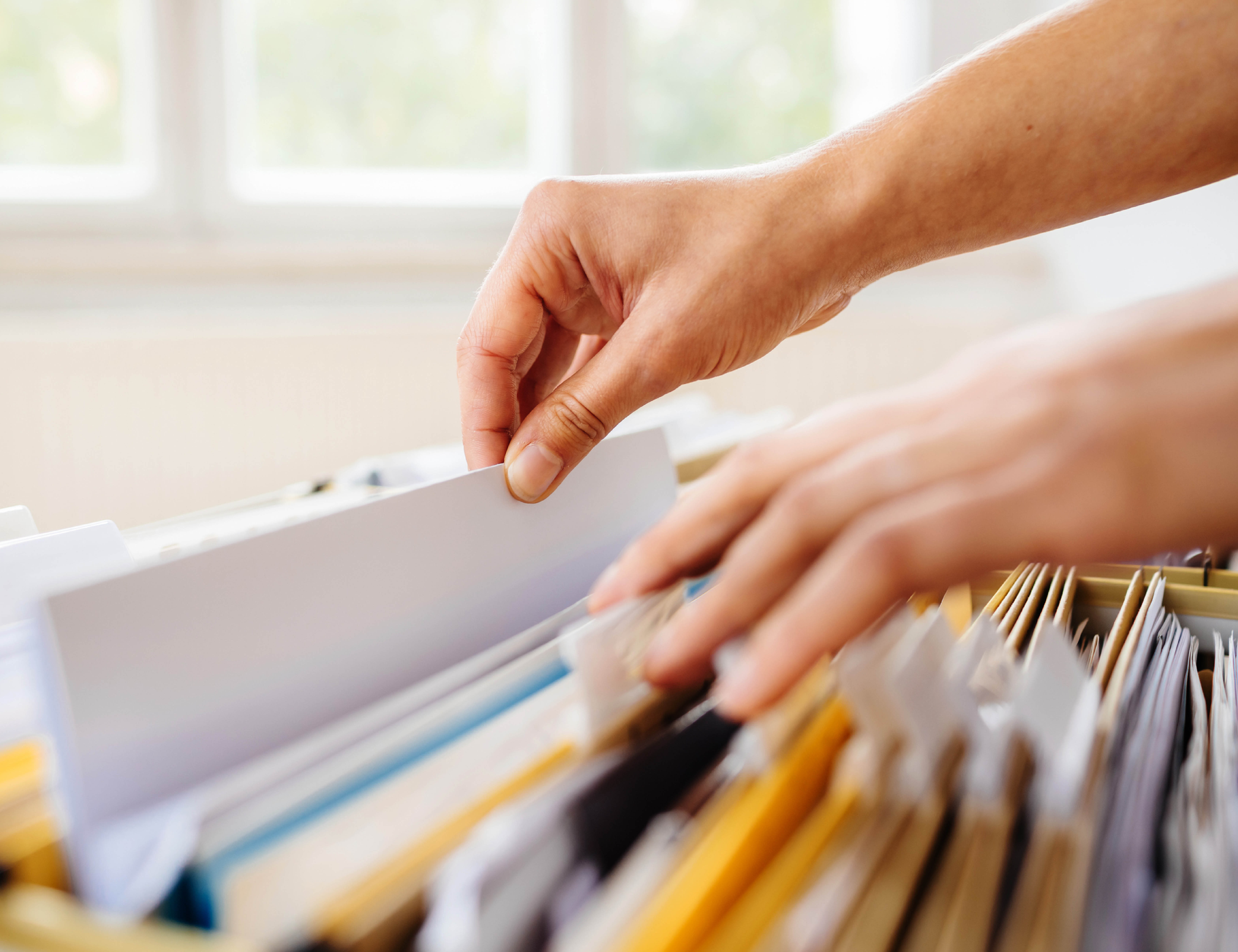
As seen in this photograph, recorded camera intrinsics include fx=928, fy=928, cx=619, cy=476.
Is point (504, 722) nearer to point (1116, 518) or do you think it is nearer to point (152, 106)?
point (1116, 518)

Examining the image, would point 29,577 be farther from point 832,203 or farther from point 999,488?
point 832,203

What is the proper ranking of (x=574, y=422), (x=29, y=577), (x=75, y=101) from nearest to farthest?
(x=29, y=577), (x=574, y=422), (x=75, y=101)

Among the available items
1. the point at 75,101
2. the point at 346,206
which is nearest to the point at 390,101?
the point at 346,206

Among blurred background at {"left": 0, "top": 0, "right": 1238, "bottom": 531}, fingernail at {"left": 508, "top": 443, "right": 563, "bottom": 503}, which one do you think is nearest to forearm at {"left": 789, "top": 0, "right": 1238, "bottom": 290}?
fingernail at {"left": 508, "top": 443, "right": 563, "bottom": 503}

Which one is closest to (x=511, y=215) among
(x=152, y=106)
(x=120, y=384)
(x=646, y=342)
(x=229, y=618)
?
(x=152, y=106)

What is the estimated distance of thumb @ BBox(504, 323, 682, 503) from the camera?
0.48 m

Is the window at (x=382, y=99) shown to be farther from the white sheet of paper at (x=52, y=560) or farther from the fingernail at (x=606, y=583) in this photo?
Answer: the fingernail at (x=606, y=583)

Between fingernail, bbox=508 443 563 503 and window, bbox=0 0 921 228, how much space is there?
5.10ft

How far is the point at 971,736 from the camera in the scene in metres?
0.30

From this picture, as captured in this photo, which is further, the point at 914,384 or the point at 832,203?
the point at 832,203

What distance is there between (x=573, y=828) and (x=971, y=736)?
5.3 inches

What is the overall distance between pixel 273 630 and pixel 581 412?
329 mm

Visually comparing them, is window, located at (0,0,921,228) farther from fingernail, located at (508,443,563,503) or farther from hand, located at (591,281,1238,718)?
hand, located at (591,281,1238,718)

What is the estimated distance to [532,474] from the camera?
480mm
